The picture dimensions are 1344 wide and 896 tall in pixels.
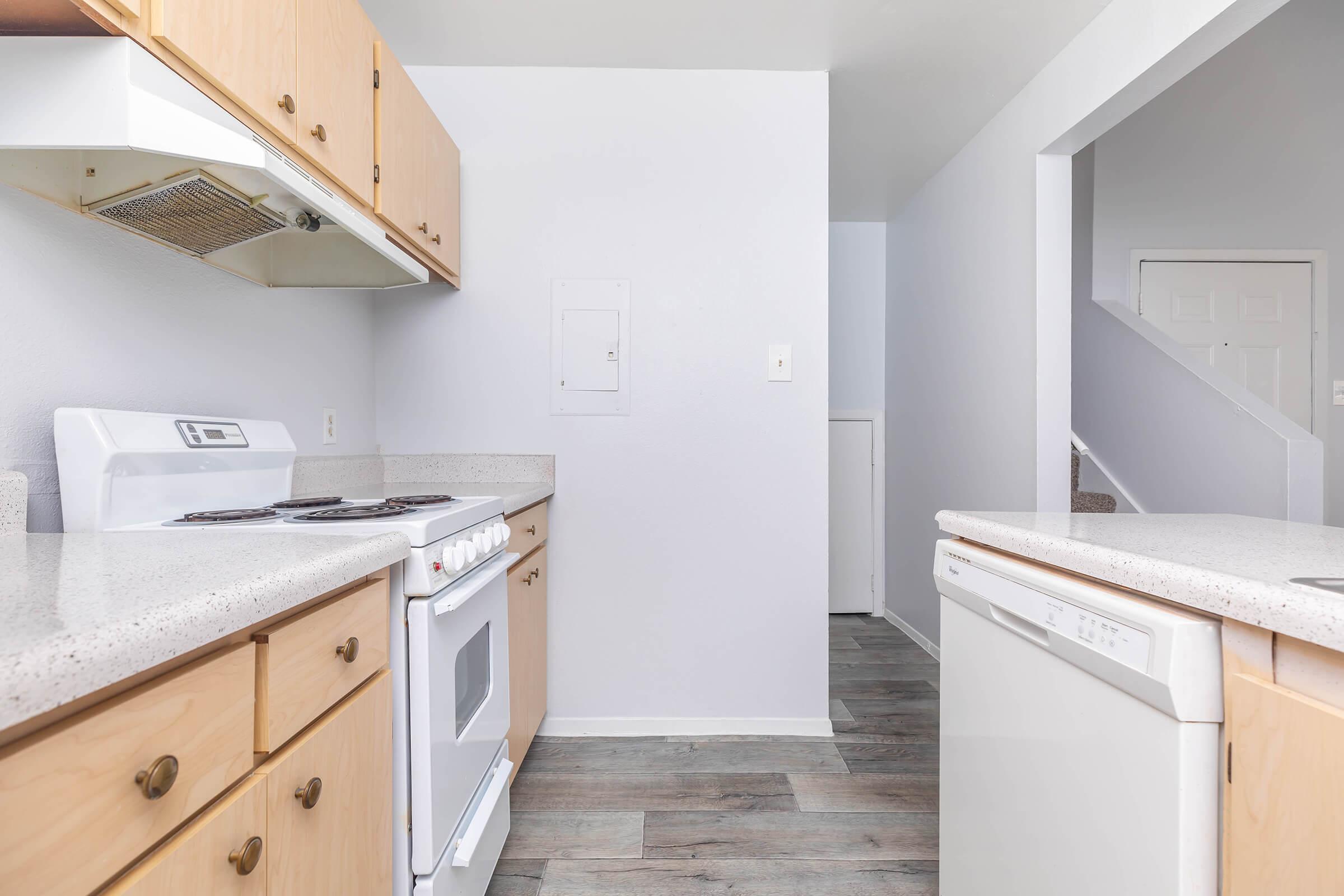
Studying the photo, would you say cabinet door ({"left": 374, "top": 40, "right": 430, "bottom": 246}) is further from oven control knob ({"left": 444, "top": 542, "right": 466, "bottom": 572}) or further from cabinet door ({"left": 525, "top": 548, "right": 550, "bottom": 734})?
cabinet door ({"left": 525, "top": 548, "right": 550, "bottom": 734})

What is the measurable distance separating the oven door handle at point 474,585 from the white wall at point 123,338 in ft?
2.27

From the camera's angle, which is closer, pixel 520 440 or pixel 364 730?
pixel 364 730

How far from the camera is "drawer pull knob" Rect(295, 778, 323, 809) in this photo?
767 mm

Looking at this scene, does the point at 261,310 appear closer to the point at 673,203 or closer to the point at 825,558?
the point at 673,203

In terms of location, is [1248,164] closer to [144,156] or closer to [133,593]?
[144,156]

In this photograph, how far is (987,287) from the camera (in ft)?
8.77

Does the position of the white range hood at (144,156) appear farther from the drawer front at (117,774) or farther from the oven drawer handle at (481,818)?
the oven drawer handle at (481,818)

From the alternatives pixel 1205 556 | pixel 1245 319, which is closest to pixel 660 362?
pixel 1205 556

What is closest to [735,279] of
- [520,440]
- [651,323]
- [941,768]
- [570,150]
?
[651,323]

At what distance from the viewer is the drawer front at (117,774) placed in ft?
1.40

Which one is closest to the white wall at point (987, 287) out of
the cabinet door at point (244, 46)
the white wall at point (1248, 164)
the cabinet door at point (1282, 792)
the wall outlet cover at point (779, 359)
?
the wall outlet cover at point (779, 359)

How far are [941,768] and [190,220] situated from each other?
6.17 feet

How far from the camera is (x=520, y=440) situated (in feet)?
7.63

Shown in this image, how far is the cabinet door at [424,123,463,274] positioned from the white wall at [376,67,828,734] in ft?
0.26
